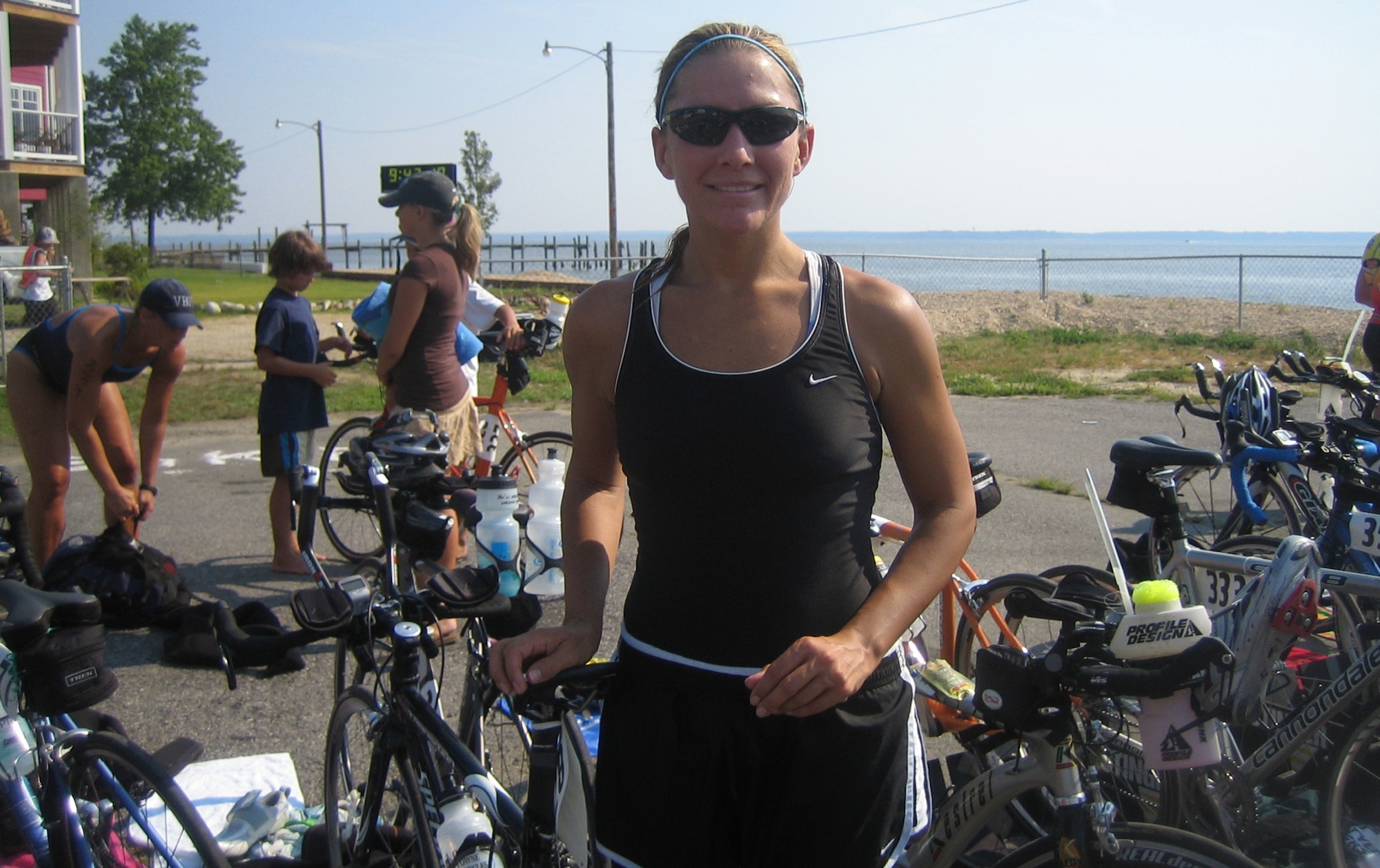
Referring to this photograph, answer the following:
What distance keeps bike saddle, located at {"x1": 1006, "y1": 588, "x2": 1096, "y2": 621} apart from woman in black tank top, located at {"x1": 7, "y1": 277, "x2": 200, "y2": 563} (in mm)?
3950

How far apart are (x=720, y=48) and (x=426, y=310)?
397 centimetres

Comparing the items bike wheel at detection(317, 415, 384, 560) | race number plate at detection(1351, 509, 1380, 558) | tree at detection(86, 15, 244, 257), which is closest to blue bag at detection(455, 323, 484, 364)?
bike wheel at detection(317, 415, 384, 560)

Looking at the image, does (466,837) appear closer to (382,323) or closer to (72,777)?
(72,777)

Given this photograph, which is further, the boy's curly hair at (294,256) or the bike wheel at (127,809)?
the boy's curly hair at (294,256)

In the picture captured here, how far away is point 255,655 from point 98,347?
10.5 feet

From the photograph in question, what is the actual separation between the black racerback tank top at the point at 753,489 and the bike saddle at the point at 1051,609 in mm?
468

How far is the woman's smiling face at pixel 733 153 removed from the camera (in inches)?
70.1

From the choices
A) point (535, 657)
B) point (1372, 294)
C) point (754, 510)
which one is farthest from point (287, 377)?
point (1372, 294)

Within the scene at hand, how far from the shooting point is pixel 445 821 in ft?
7.34

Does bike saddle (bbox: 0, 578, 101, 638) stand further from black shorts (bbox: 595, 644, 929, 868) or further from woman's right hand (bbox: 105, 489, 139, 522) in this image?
woman's right hand (bbox: 105, 489, 139, 522)

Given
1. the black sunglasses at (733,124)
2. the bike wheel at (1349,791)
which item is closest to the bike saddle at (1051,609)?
the black sunglasses at (733,124)

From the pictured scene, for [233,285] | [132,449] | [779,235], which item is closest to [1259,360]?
[132,449]

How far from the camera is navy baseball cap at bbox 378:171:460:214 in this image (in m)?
5.54

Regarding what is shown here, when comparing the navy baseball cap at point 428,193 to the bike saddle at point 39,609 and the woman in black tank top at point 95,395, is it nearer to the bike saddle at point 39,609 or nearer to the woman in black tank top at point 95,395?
the woman in black tank top at point 95,395
